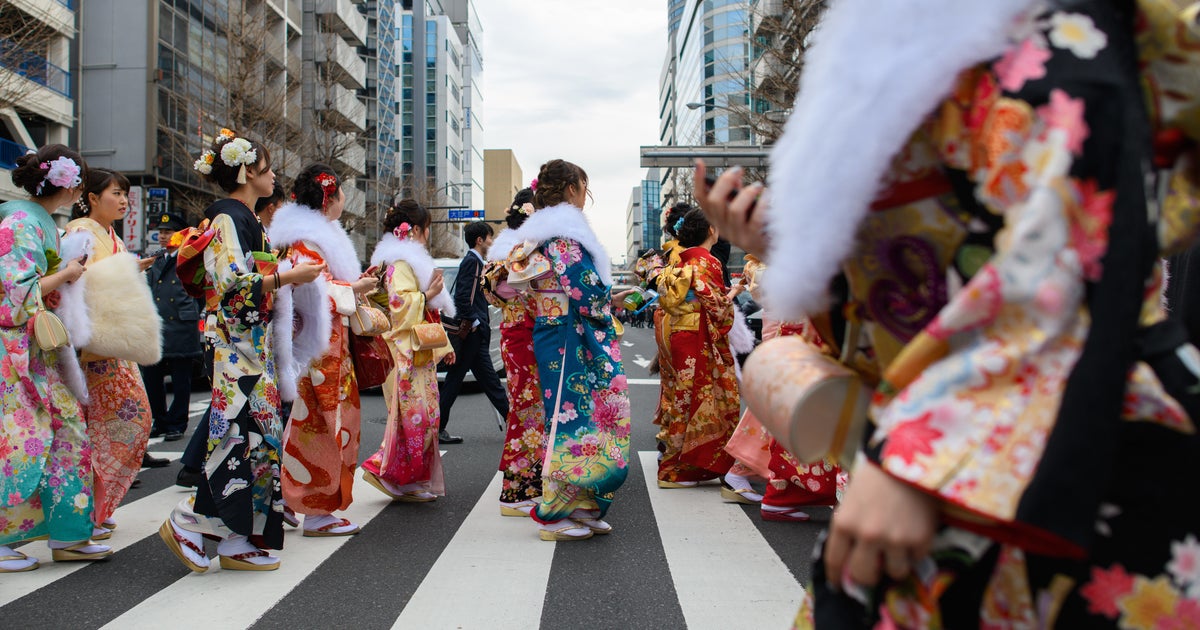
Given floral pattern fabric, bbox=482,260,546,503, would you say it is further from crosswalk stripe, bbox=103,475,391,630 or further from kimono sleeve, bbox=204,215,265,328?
kimono sleeve, bbox=204,215,265,328

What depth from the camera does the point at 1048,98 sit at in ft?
3.14

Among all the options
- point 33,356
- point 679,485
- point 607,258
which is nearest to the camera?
point 33,356

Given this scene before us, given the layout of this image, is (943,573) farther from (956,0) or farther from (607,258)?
(607,258)

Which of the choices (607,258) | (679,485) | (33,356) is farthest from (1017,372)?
(679,485)

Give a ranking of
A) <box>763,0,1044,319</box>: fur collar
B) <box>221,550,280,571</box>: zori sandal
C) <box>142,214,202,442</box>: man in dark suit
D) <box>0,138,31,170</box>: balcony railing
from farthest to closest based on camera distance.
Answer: <box>0,138,31,170</box>: balcony railing < <box>142,214,202,442</box>: man in dark suit < <box>221,550,280,571</box>: zori sandal < <box>763,0,1044,319</box>: fur collar

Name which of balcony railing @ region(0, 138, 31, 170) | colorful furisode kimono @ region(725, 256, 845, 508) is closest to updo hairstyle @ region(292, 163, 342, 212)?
colorful furisode kimono @ region(725, 256, 845, 508)

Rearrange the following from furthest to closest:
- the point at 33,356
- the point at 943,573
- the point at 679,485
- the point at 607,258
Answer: the point at 679,485
the point at 607,258
the point at 33,356
the point at 943,573

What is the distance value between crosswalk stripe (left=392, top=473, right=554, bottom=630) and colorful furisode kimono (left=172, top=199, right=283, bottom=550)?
2.57ft

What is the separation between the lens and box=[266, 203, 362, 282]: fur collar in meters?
4.22

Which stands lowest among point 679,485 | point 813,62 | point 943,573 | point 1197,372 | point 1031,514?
point 679,485

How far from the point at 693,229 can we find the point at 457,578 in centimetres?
284

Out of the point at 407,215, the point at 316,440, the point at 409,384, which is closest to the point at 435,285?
the point at 407,215

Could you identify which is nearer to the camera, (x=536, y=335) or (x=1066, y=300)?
(x=1066, y=300)

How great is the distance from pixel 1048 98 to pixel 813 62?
41 centimetres
